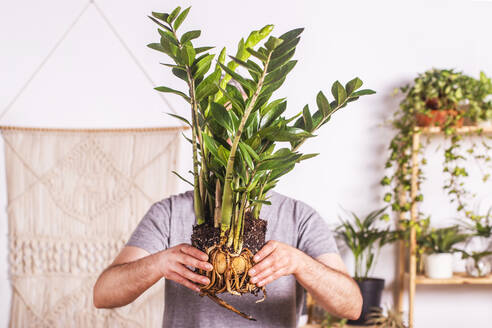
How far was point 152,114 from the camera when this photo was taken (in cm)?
270

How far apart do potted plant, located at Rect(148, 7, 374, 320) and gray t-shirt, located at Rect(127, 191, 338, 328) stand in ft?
1.83

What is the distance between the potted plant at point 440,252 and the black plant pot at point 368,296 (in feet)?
0.85

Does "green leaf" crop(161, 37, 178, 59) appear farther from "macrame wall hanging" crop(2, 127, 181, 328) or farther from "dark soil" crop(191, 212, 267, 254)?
"macrame wall hanging" crop(2, 127, 181, 328)

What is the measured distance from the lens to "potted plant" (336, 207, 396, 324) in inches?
92.7

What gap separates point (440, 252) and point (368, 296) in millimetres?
405

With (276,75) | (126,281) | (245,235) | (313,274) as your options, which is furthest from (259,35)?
(126,281)

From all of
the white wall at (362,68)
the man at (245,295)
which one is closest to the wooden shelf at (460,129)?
the white wall at (362,68)

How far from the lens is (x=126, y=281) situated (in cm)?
130

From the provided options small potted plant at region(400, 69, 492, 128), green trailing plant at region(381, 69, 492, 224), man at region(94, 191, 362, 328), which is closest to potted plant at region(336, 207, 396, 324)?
green trailing plant at region(381, 69, 492, 224)

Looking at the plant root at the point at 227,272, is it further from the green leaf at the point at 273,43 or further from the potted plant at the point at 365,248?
the potted plant at the point at 365,248

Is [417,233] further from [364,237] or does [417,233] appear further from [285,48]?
[285,48]

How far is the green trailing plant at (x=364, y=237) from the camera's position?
240 cm

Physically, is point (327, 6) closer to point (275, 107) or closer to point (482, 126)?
point (482, 126)

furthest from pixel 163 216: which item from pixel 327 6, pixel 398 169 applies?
pixel 327 6
